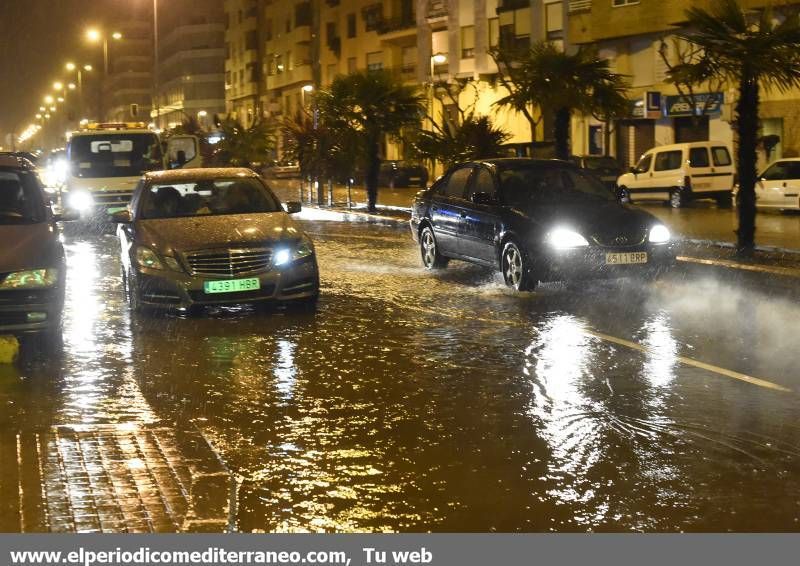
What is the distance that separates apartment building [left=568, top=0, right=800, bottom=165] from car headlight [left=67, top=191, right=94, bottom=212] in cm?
2014

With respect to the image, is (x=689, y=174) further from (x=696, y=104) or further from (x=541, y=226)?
(x=541, y=226)

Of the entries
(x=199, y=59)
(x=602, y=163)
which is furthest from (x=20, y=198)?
(x=199, y=59)

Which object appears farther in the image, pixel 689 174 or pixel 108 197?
pixel 689 174

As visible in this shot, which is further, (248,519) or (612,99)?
(612,99)

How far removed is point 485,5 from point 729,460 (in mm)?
55654

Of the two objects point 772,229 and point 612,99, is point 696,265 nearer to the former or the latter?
point 772,229

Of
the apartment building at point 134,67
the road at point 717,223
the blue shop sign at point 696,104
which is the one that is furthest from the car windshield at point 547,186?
the apartment building at point 134,67

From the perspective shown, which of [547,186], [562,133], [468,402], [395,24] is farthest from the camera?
[395,24]

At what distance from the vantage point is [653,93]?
4606cm

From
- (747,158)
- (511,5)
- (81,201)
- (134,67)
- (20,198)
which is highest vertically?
(134,67)

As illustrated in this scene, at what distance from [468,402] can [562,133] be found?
61.1 feet

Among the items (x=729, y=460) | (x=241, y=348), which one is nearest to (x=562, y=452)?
(x=729, y=460)

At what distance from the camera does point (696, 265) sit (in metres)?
19.7

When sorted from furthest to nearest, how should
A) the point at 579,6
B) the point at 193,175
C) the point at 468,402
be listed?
the point at 579,6 < the point at 193,175 < the point at 468,402
